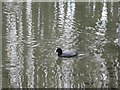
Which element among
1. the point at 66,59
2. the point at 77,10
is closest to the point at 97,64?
the point at 66,59

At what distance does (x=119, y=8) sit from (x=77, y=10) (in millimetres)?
1415

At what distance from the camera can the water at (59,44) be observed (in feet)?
23.0

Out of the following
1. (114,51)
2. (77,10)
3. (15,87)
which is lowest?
(15,87)

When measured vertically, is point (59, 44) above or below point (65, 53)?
above

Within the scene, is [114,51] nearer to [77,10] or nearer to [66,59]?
[66,59]

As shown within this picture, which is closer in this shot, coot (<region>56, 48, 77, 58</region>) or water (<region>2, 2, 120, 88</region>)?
water (<region>2, 2, 120, 88</region>)

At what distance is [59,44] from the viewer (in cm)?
901

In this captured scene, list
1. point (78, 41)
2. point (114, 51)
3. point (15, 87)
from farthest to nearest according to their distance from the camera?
1. point (78, 41)
2. point (114, 51)
3. point (15, 87)

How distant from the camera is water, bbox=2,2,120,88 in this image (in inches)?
276

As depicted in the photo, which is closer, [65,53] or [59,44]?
[65,53]

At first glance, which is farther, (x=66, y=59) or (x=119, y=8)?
(x=119, y=8)

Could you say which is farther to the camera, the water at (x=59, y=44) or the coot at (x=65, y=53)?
the coot at (x=65, y=53)

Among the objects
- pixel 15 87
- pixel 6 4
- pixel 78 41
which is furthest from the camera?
pixel 6 4

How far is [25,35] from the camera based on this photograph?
9.77 metres
